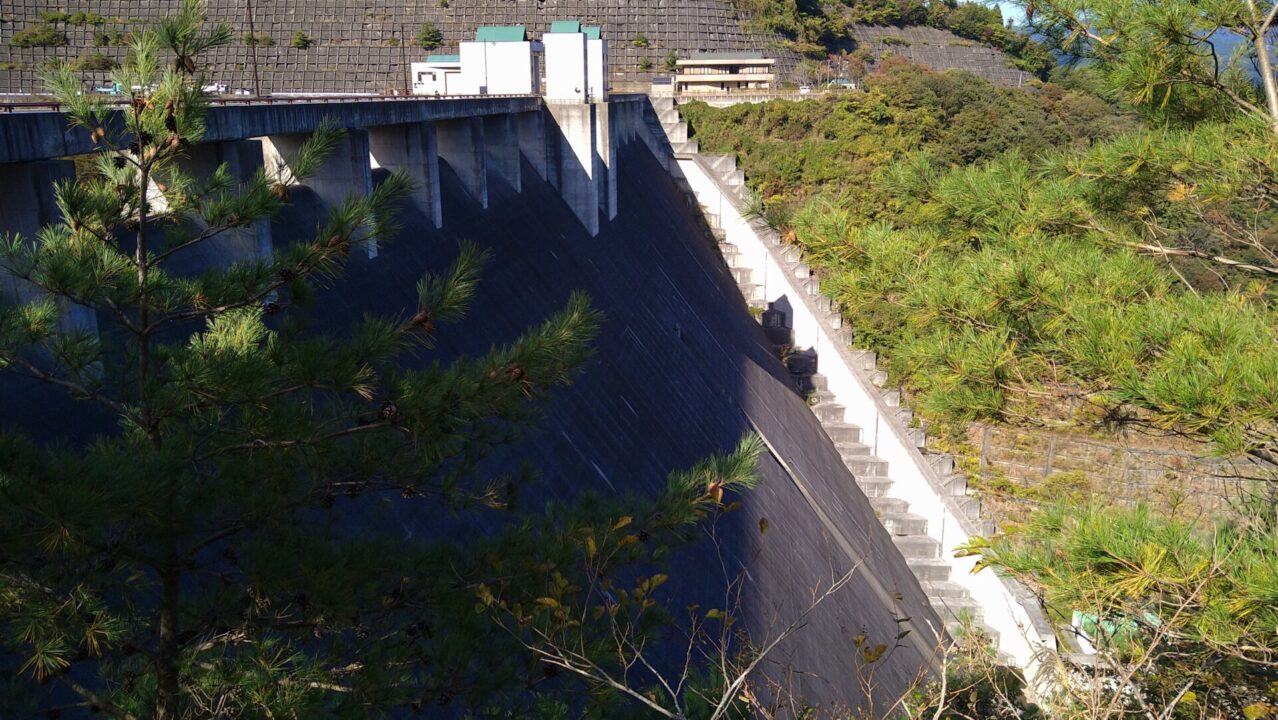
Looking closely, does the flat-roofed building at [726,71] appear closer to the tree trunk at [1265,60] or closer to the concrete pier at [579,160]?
the concrete pier at [579,160]

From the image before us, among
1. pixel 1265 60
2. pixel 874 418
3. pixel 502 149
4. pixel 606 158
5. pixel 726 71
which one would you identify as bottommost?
pixel 874 418

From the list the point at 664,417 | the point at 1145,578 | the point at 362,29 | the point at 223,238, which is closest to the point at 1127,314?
the point at 1145,578

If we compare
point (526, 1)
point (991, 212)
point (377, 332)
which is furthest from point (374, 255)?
point (526, 1)

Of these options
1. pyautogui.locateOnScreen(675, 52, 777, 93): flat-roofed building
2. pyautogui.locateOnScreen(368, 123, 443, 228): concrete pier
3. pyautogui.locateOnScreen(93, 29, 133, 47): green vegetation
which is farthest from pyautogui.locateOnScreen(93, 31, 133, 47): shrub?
pyautogui.locateOnScreen(368, 123, 443, 228): concrete pier

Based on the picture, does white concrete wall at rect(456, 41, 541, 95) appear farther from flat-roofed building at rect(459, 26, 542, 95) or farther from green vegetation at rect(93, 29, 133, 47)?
green vegetation at rect(93, 29, 133, 47)

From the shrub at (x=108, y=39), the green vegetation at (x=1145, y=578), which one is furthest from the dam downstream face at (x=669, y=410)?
the shrub at (x=108, y=39)

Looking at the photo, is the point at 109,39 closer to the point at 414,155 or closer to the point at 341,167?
the point at 414,155

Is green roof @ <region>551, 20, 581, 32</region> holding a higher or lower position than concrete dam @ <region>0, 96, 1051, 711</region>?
higher
